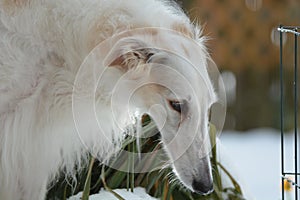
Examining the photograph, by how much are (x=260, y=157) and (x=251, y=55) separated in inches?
40.9

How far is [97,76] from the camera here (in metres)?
1.72

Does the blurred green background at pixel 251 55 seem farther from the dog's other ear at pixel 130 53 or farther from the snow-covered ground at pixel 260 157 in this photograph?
the dog's other ear at pixel 130 53

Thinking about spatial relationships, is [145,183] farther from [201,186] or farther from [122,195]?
[201,186]

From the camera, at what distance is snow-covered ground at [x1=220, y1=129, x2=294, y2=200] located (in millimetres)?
3527

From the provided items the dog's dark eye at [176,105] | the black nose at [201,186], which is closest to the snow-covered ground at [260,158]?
the black nose at [201,186]

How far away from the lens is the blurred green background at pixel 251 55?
4855 millimetres

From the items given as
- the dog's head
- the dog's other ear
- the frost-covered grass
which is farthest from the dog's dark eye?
the frost-covered grass

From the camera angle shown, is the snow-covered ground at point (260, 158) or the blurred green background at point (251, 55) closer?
the snow-covered ground at point (260, 158)

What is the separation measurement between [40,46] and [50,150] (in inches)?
12.4

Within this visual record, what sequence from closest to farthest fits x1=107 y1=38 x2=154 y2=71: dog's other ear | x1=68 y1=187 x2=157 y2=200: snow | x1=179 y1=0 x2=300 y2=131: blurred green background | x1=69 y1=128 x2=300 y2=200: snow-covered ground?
x1=107 y1=38 x2=154 y2=71: dog's other ear < x1=68 y1=187 x2=157 y2=200: snow < x1=69 y1=128 x2=300 y2=200: snow-covered ground < x1=179 y1=0 x2=300 y2=131: blurred green background

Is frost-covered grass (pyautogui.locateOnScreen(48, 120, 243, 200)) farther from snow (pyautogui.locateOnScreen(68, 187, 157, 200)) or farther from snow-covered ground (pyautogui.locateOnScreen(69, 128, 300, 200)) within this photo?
snow-covered ground (pyautogui.locateOnScreen(69, 128, 300, 200))

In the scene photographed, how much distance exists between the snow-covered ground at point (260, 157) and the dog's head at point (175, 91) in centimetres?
149

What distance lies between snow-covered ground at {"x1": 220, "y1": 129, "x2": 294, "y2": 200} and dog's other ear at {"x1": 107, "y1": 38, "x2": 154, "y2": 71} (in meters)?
1.63

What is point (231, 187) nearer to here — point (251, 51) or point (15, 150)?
point (15, 150)
